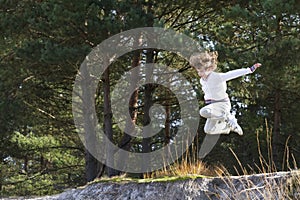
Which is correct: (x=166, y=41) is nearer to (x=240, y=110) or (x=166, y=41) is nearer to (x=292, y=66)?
(x=292, y=66)

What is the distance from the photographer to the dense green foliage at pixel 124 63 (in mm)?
7652

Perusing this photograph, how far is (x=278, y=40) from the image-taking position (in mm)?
7332

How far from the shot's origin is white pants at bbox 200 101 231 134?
3758 millimetres

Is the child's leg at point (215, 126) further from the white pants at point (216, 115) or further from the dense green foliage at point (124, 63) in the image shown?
the dense green foliage at point (124, 63)

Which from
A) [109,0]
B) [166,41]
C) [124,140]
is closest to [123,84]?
[124,140]

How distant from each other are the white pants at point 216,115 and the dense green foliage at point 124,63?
3.33ft

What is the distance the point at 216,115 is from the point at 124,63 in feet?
26.5

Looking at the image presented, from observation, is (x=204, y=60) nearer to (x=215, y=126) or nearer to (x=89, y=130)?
(x=215, y=126)

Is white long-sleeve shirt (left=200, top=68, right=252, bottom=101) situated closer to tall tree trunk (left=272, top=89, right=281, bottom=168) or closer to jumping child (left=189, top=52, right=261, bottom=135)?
jumping child (left=189, top=52, right=261, bottom=135)

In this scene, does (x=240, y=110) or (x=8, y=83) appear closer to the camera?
(x=8, y=83)

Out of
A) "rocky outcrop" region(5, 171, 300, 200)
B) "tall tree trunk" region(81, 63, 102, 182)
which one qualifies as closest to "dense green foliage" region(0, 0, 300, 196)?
"tall tree trunk" region(81, 63, 102, 182)

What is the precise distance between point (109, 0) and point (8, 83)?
12.0 ft

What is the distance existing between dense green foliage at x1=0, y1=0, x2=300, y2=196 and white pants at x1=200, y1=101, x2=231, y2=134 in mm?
1015

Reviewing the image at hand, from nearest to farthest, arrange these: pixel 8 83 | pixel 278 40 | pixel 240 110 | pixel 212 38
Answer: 1. pixel 278 40
2. pixel 212 38
3. pixel 8 83
4. pixel 240 110
